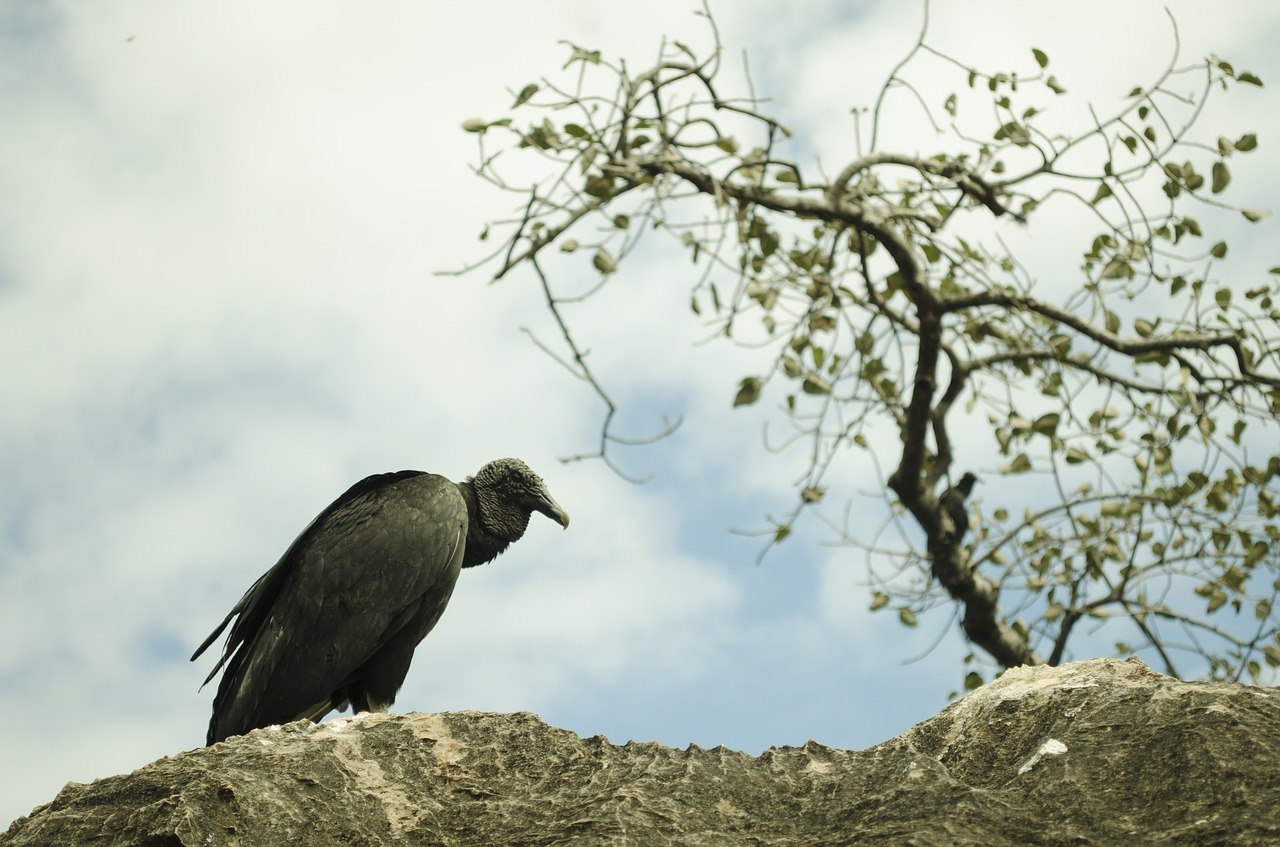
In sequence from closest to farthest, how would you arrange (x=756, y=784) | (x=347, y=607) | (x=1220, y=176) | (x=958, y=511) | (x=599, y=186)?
(x=756, y=784) < (x=347, y=607) < (x=599, y=186) < (x=1220, y=176) < (x=958, y=511)

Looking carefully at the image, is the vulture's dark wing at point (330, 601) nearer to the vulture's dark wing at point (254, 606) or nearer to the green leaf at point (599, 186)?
the vulture's dark wing at point (254, 606)

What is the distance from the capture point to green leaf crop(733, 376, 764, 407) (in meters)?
5.62

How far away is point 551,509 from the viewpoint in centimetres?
530

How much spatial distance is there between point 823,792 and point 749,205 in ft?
12.7

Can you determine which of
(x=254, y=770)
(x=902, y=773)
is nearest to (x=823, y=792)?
(x=902, y=773)

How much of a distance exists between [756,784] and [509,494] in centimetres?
289

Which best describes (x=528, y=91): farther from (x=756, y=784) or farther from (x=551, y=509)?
(x=756, y=784)

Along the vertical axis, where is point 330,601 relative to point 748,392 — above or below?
below

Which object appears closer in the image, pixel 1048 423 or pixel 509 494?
pixel 509 494

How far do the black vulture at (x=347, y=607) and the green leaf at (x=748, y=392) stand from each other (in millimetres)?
1475

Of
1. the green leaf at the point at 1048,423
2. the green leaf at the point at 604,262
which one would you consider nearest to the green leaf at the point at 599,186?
the green leaf at the point at 604,262

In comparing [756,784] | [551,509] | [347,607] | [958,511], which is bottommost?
[756,784]

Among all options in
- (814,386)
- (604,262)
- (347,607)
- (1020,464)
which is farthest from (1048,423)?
→ (347,607)

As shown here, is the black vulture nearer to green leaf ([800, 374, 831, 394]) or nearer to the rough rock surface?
the rough rock surface
